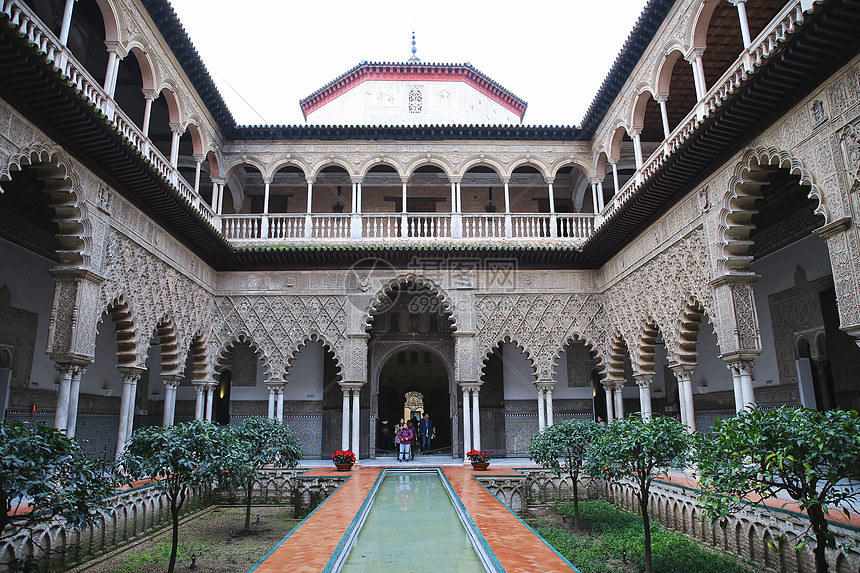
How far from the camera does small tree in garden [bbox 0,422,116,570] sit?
4023 mm

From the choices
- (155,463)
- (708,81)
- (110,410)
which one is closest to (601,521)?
(155,463)

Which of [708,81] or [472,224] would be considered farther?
[472,224]

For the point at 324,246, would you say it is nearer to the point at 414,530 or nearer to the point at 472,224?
the point at 472,224

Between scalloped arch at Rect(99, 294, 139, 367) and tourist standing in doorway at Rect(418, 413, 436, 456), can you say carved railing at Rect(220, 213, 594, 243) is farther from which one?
tourist standing in doorway at Rect(418, 413, 436, 456)

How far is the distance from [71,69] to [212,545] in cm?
628

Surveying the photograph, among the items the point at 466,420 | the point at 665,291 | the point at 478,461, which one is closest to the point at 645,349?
the point at 665,291

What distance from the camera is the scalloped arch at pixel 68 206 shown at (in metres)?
7.09

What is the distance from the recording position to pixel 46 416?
10.2 metres

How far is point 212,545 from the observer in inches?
294

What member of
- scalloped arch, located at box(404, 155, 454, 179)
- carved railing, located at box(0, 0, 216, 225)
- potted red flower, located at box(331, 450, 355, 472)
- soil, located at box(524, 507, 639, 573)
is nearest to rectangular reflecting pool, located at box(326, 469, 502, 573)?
soil, located at box(524, 507, 639, 573)

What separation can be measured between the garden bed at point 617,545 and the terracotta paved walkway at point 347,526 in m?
1.16

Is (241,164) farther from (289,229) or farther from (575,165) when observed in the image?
(575,165)

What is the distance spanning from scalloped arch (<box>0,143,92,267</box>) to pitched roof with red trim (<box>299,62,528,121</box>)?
460 inches

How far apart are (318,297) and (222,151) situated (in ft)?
13.7
